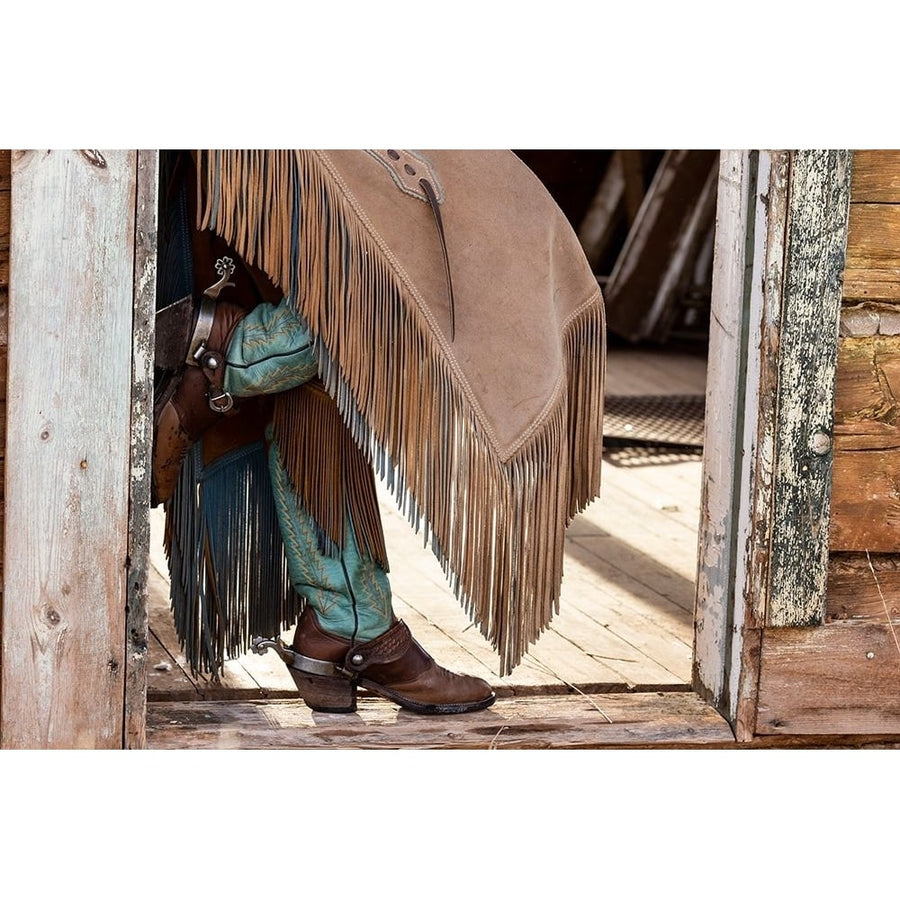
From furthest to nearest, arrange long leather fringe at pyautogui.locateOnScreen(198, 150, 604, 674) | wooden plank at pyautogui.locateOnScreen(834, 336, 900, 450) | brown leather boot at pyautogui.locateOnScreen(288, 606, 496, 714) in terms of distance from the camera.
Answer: brown leather boot at pyautogui.locateOnScreen(288, 606, 496, 714), wooden plank at pyautogui.locateOnScreen(834, 336, 900, 450), long leather fringe at pyautogui.locateOnScreen(198, 150, 604, 674)

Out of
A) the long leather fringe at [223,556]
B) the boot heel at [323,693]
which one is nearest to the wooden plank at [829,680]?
the boot heel at [323,693]

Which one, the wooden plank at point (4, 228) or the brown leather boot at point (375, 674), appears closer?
the wooden plank at point (4, 228)

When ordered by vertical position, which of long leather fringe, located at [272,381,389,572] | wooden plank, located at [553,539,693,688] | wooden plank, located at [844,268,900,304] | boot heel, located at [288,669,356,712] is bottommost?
wooden plank, located at [553,539,693,688]

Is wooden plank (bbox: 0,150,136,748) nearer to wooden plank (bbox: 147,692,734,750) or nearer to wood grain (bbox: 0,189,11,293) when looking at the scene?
wood grain (bbox: 0,189,11,293)

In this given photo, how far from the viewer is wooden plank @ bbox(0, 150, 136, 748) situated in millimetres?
2459

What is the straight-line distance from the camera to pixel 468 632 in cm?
364

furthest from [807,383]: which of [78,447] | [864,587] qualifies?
[78,447]

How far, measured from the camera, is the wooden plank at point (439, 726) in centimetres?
280

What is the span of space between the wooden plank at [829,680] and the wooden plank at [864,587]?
1.0 inches

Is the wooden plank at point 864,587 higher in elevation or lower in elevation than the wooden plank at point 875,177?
lower

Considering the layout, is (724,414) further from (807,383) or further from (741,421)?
(807,383)

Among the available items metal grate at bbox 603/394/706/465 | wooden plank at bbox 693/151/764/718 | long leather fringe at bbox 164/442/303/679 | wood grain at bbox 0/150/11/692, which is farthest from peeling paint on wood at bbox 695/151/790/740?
metal grate at bbox 603/394/706/465

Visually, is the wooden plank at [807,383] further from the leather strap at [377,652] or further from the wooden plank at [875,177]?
the leather strap at [377,652]

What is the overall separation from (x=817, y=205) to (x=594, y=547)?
75.3 inches
